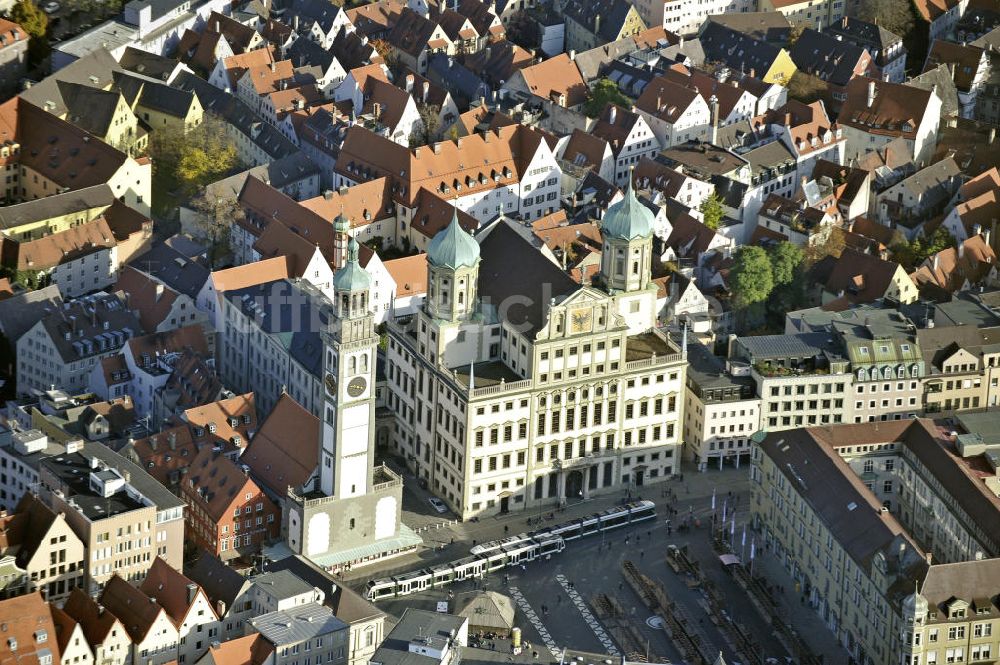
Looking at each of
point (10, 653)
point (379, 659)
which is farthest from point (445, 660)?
point (10, 653)

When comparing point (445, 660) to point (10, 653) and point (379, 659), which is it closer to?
point (379, 659)
